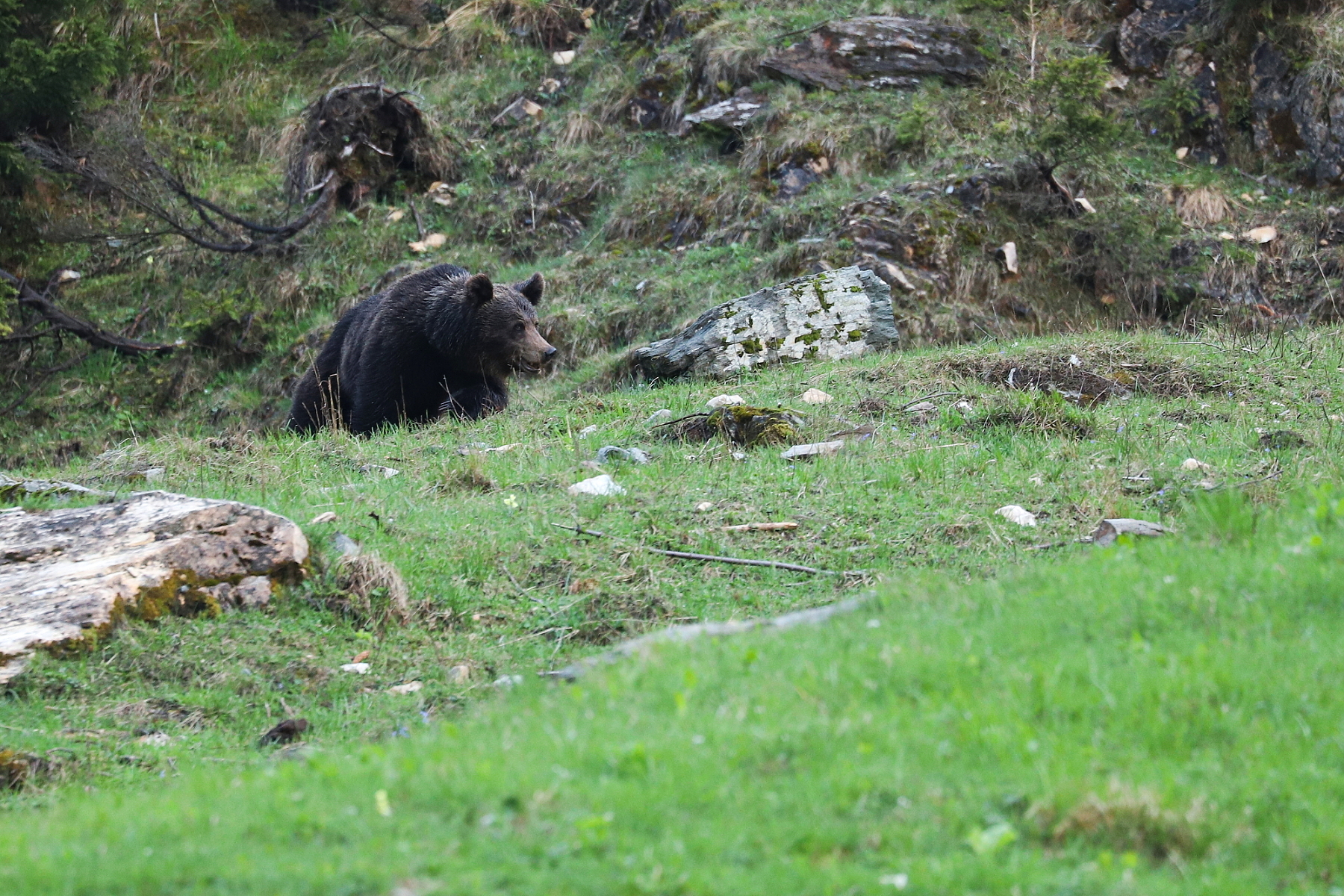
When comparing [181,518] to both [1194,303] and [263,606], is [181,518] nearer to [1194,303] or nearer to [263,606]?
[263,606]

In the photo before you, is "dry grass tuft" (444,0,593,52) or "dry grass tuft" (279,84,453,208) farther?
"dry grass tuft" (444,0,593,52)

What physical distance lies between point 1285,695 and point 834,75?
14.8 metres

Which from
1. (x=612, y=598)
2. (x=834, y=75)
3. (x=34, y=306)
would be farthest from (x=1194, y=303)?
(x=34, y=306)

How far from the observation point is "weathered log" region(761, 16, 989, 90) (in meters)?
17.0

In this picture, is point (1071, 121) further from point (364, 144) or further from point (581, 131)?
point (364, 144)

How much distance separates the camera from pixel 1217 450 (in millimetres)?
7809

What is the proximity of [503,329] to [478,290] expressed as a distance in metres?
0.47

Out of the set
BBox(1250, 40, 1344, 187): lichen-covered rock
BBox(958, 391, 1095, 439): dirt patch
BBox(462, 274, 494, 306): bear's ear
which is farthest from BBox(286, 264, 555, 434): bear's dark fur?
BBox(1250, 40, 1344, 187): lichen-covered rock

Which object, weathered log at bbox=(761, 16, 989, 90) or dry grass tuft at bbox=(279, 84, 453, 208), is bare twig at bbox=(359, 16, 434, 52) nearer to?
dry grass tuft at bbox=(279, 84, 453, 208)

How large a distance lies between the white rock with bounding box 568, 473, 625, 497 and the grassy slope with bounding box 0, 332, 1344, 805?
0.41ft

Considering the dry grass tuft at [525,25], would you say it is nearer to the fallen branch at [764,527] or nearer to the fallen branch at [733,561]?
the fallen branch at [764,527]

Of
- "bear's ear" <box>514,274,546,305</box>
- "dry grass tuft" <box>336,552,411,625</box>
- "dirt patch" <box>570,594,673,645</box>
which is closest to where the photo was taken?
"dirt patch" <box>570,594,673,645</box>

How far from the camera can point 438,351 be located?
12219 mm

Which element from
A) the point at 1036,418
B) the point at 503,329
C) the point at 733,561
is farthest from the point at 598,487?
the point at 503,329
